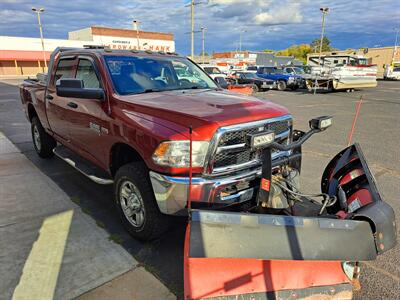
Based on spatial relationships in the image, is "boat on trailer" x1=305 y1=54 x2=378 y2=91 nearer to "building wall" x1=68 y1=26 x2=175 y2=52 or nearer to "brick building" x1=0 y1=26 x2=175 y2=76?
"brick building" x1=0 y1=26 x2=175 y2=76

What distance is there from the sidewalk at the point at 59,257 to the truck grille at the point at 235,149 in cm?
119

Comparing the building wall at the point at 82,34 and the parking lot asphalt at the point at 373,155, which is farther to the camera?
the building wall at the point at 82,34

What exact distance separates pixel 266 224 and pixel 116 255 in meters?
1.70

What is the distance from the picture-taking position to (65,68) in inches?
192

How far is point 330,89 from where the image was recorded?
73.5 feet

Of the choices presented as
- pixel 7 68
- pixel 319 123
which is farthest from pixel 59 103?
pixel 7 68

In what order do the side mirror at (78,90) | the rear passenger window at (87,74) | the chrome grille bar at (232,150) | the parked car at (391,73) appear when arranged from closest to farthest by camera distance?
the chrome grille bar at (232,150), the side mirror at (78,90), the rear passenger window at (87,74), the parked car at (391,73)

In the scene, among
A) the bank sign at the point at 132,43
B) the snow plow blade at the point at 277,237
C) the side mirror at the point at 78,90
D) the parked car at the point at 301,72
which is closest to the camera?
the snow plow blade at the point at 277,237

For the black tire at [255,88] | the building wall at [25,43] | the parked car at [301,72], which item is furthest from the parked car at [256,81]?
the building wall at [25,43]

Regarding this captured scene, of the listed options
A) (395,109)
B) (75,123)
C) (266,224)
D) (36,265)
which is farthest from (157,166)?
(395,109)

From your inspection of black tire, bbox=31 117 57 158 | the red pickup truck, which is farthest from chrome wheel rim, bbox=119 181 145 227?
black tire, bbox=31 117 57 158

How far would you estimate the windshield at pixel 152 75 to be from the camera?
385cm

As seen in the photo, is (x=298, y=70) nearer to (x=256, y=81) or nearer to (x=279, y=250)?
(x=256, y=81)

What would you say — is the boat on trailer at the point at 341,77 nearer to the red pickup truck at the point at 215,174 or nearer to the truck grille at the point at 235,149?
the red pickup truck at the point at 215,174
